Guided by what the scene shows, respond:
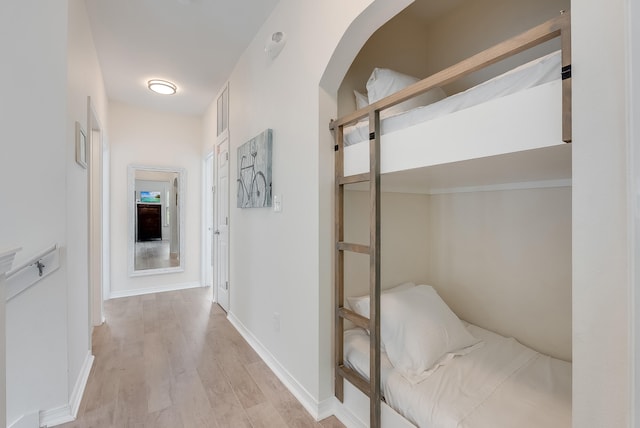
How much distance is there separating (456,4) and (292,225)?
2.13 metres

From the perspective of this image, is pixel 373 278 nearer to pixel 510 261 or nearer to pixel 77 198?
pixel 510 261

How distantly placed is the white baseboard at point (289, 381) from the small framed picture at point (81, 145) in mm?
1905

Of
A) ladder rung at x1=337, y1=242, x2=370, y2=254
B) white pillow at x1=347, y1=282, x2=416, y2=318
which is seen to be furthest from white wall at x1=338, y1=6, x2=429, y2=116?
white pillow at x1=347, y1=282, x2=416, y2=318

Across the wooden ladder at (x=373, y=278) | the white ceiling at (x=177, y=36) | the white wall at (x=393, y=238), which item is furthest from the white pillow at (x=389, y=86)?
the white ceiling at (x=177, y=36)

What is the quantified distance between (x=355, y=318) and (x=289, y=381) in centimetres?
81

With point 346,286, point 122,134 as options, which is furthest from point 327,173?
point 122,134

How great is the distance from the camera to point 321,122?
1.69 metres

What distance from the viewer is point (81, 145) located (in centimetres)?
200

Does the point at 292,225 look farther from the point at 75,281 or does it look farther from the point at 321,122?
the point at 75,281

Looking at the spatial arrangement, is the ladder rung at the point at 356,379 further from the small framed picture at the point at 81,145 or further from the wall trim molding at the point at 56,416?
the small framed picture at the point at 81,145

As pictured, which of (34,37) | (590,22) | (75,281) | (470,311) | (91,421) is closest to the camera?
Result: (590,22)

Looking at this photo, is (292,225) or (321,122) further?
(292,225)

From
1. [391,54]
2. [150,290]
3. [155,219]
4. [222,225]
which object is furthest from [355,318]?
[155,219]

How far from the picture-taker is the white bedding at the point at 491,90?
897 millimetres
